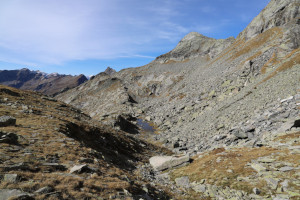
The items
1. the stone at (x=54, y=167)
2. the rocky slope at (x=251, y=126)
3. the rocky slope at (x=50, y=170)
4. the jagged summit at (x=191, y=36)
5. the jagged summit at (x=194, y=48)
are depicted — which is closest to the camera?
the rocky slope at (x=50, y=170)

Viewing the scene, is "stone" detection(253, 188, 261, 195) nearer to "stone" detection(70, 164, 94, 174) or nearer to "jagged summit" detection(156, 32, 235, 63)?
"stone" detection(70, 164, 94, 174)

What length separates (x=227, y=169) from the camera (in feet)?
54.7

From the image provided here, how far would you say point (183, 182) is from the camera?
18.0 metres

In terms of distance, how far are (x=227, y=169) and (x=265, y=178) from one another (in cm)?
376

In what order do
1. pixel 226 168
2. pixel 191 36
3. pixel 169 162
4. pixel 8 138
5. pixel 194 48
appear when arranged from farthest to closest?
1. pixel 191 36
2. pixel 194 48
3. pixel 169 162
4. pixel 226 168
5. pixel 8 138

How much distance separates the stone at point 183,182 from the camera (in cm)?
1752

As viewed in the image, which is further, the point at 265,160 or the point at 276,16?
the point at 276,16

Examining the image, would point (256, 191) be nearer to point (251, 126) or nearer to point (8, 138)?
point (251, 126)

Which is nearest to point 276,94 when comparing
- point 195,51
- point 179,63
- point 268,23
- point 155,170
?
Answer: point 155,170

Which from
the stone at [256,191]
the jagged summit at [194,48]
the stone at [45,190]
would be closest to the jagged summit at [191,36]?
the jagged summit at [194,48]

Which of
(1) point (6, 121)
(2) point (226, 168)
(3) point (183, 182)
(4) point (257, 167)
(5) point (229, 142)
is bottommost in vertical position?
(3) point (183, 182)

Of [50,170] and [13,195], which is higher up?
[13,195]

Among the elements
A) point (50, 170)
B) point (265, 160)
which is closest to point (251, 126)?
point (265, 160)

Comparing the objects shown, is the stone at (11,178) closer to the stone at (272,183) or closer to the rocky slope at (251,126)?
the rocky slope at (251,126)
